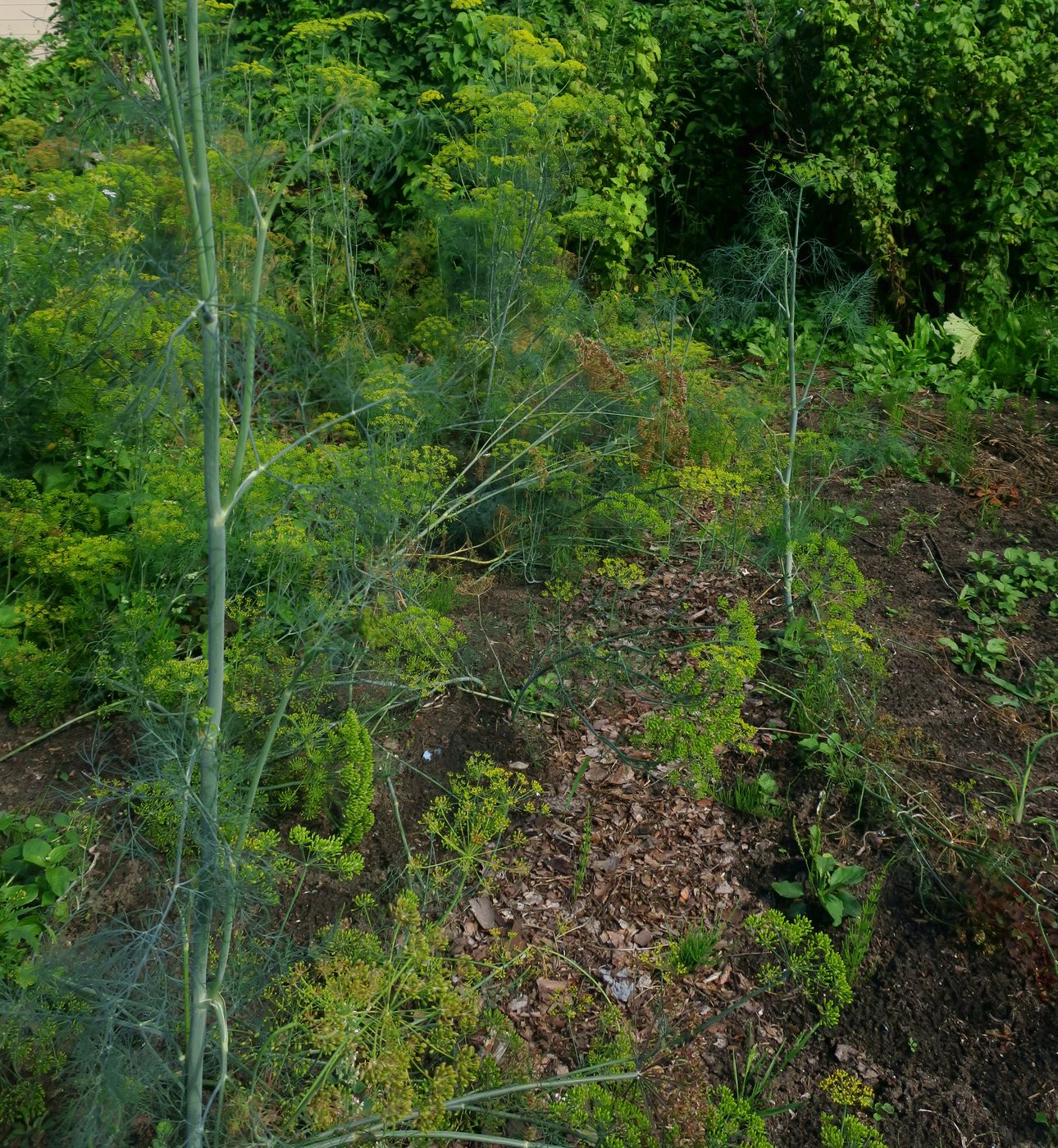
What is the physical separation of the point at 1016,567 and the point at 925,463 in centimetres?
105

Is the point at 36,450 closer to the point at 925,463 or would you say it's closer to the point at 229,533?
the point at 229,533

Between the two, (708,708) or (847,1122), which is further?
(708,708)

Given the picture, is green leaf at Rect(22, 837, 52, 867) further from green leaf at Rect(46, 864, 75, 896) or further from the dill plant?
the dill plant

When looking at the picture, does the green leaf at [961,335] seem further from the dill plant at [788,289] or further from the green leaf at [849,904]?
the green leaf at [849,904]

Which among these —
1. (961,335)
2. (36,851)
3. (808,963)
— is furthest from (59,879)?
(961,335)

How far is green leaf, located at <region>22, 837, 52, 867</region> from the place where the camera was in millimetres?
2758

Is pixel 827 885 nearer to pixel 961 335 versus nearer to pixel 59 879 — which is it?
pixel 59 879

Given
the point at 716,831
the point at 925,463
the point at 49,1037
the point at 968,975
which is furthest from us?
the point at 925,463

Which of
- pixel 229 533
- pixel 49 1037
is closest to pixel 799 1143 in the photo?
pixel 49 1037

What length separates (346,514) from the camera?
3.47m

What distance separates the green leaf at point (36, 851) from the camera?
276cm

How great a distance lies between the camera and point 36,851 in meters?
2.78

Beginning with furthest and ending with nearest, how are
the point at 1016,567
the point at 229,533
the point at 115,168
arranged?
the point at 1016,567 < the point at 115,168 < the point at 229,533

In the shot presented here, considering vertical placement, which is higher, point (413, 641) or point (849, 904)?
point (413, 641)
